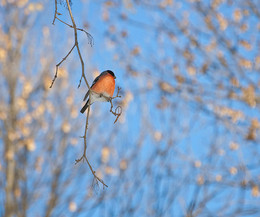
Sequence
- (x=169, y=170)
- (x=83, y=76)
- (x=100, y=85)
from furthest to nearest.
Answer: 1. (x=169, y=170)
2. (x=100, y=85)
3. (x=83, y=76)

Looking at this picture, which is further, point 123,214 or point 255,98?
point 123,214

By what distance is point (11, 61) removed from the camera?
7.09m

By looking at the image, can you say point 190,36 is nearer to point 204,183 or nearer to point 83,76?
point 204,183

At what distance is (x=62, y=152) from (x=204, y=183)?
105 inches

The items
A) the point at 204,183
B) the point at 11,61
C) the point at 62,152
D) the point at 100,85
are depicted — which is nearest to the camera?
the point at 100,85

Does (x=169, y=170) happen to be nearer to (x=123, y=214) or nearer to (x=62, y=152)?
(x=123, y=214)

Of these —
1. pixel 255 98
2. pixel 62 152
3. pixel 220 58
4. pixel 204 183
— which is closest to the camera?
pixel 255 98

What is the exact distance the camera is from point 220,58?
Answer: 199 inches

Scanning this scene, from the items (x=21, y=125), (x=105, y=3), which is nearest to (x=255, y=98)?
(x=105, y=3)

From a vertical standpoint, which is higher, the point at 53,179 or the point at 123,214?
the point at 53,179

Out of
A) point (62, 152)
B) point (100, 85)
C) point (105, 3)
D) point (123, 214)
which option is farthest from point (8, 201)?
point (100, 85)

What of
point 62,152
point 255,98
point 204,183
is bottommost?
point 204,183

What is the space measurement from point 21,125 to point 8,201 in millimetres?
1388

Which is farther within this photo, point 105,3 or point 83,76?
point 105,3
